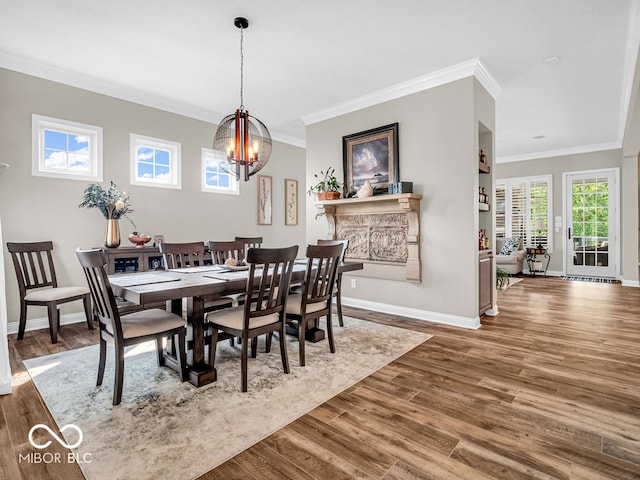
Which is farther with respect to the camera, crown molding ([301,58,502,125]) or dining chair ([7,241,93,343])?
crown molding ([301,58,502,125])

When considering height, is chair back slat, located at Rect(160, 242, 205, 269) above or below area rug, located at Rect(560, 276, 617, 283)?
above

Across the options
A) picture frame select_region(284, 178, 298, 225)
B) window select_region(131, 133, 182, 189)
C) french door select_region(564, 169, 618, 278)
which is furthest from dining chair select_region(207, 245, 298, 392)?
french door select_region(564, 169, 618, 278)

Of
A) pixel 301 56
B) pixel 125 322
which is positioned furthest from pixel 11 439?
pixel 301 56

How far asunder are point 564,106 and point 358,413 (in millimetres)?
5354

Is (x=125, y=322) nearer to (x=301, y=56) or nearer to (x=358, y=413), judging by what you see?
(x=358, y=413)

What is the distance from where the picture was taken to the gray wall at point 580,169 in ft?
21.4

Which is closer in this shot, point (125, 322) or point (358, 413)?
point (358, 413)

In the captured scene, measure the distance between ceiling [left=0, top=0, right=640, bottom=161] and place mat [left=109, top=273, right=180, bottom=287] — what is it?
213 centimetres

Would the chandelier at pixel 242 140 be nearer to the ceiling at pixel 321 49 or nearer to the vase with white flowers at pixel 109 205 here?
the ceiling at pixel 321 49

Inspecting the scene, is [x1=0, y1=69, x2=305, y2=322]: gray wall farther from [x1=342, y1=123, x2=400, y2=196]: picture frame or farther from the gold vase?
[x1=342, y1=123, x2=400, y2=196]: picture frame

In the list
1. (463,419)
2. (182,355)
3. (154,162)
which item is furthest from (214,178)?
(463,419)

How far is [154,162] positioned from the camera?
15.8 ft

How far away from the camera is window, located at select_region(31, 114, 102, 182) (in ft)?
12.6

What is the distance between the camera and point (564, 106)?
16.5 ft
